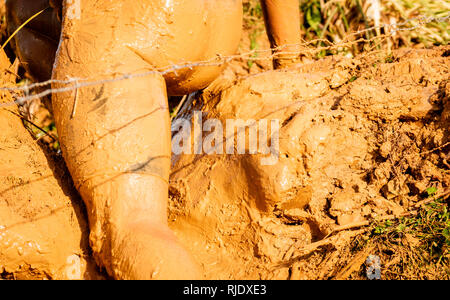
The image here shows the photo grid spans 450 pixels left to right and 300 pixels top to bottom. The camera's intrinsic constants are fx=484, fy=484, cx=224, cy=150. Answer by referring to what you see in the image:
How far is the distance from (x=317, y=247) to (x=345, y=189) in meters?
0.31

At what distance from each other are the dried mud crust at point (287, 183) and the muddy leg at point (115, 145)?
0.73 feet

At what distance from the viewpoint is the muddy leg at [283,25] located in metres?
2.79

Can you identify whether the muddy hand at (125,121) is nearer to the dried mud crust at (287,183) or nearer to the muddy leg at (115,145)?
the muddy leg at (115,145)

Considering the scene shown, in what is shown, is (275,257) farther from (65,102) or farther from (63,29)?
(63,29)

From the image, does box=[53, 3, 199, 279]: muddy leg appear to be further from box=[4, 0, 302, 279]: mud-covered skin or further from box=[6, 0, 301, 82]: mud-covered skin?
box=[6, 0, 301, 82]: mud-covered skin

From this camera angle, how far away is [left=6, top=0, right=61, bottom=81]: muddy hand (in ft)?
8.77

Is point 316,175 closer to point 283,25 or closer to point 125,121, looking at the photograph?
point 125,121

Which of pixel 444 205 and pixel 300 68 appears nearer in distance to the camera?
pixel 444 205

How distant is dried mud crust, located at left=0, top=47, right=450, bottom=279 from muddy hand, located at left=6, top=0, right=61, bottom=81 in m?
0.39

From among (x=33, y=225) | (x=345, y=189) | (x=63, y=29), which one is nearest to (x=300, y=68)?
(x=345, y=189)

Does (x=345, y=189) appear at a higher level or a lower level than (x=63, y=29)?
lower

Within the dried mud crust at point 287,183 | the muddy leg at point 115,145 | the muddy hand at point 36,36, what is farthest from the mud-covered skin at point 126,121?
the muddy hand at point 36,36
